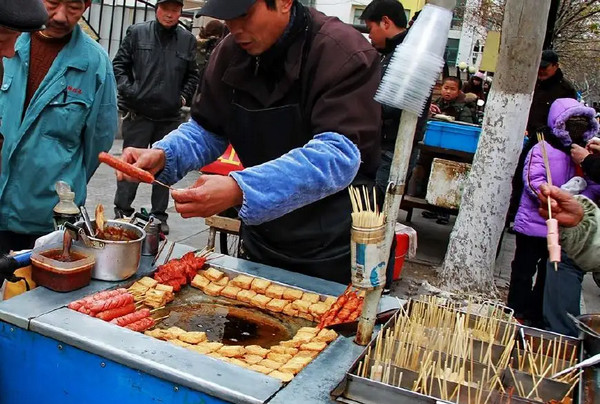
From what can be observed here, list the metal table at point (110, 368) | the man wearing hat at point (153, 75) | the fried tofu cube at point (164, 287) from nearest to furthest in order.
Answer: the metal table at point (110, 368) → the fried tofu cube at point (164, 287) → the man wearing hat at point (153, 75)

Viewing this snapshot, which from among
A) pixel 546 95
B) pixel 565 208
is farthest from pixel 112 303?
pixel 546 95

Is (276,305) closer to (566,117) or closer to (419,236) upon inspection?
(566,117)

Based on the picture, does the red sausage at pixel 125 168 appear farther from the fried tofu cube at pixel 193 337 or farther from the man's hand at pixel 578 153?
the man's hand at pixel 578 153

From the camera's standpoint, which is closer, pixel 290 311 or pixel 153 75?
pixel 290 311

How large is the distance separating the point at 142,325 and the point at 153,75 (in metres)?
4.67

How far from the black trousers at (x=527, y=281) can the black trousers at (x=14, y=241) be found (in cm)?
378

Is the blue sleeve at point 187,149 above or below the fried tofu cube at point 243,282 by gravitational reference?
above

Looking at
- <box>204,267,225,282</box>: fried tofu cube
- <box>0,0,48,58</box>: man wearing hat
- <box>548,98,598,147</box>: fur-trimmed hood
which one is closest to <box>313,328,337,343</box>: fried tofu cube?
<box>204,267,225,282</box>: fried tofu cube

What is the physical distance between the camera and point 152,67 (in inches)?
246

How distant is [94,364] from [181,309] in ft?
1.77

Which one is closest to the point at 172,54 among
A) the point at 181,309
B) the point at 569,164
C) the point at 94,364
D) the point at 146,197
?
the point at 146,197

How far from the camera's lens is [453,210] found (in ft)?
22.2

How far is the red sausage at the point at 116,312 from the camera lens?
2076 mm

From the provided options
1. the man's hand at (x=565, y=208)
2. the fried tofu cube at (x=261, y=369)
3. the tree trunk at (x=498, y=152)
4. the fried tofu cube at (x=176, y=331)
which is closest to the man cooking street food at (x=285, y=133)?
the fried tofu cube at (x=176, y=331)
